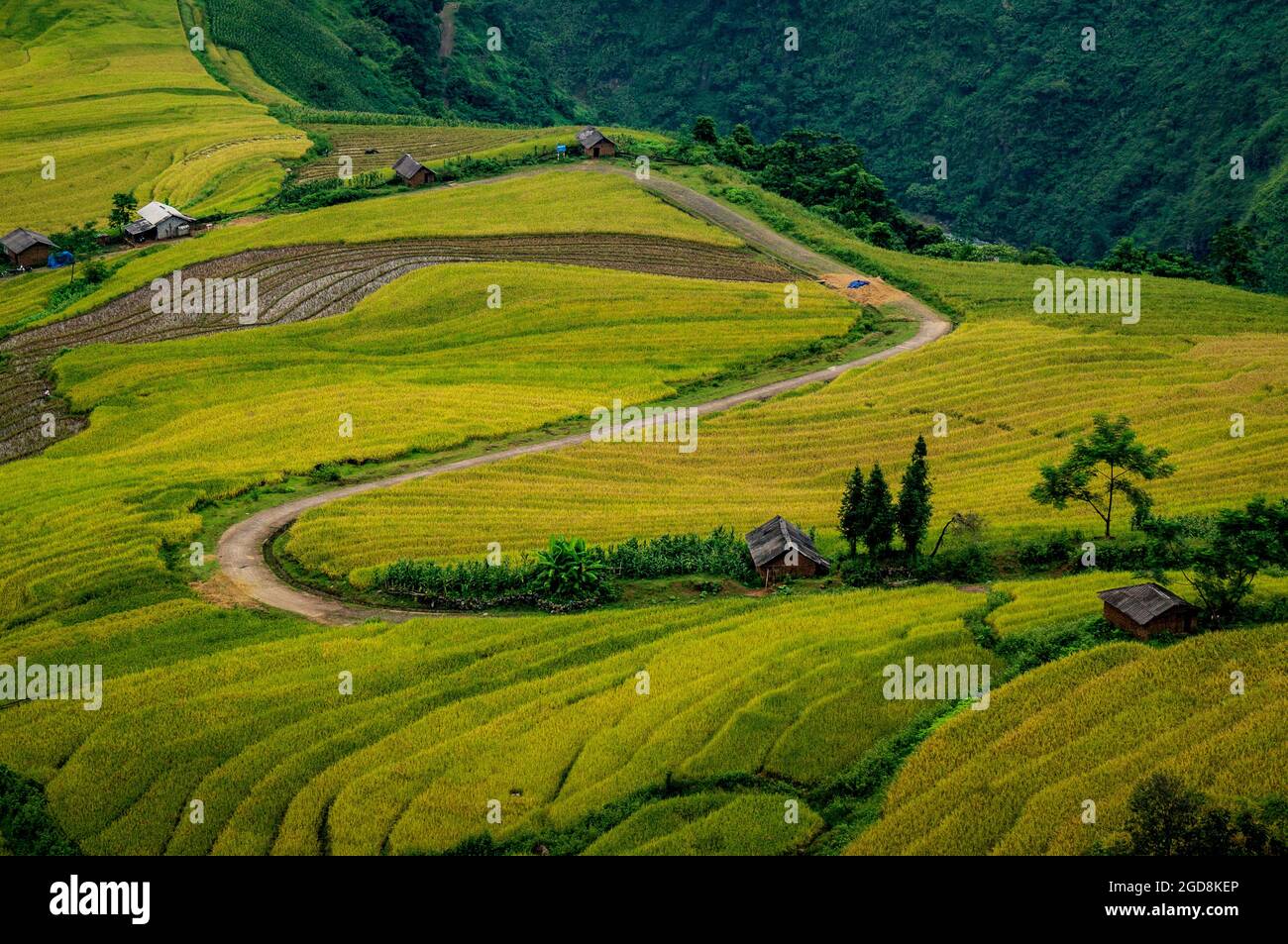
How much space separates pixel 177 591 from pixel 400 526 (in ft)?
29.1

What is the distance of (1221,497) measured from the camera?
47719 mm

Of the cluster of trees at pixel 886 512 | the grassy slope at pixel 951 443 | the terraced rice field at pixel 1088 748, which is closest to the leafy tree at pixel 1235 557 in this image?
the terraced rice field at pixel 1088 748

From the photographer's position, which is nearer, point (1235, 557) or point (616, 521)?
point (1235, 557)

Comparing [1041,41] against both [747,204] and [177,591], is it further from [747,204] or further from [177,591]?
[177,591]

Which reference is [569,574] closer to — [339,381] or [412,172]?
[339,381]

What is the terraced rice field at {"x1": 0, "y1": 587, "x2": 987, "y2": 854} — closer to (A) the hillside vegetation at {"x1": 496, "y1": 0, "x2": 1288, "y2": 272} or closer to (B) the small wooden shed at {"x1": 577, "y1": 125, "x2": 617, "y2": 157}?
(B) the small wooden shed at {"x1": 577, "y1": 125, "x2": 617, "y2": 157}

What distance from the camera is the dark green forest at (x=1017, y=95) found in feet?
475

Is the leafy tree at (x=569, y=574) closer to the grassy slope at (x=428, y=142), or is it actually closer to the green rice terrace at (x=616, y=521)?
the green rice terrace at (x=616, y=521)

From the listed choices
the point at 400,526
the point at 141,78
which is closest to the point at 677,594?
the point at 400,526

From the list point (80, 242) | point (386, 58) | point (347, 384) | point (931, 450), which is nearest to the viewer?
point (931, 450)

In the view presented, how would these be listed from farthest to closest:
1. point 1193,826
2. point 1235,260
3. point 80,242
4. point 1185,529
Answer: point 80,242 < point 1235,260 < point 1185,529 < point 1193,826

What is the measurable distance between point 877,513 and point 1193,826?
1930 centimetres

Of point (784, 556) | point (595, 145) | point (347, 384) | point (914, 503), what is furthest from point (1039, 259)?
point (784, 556)

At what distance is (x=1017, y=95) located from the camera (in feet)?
569
